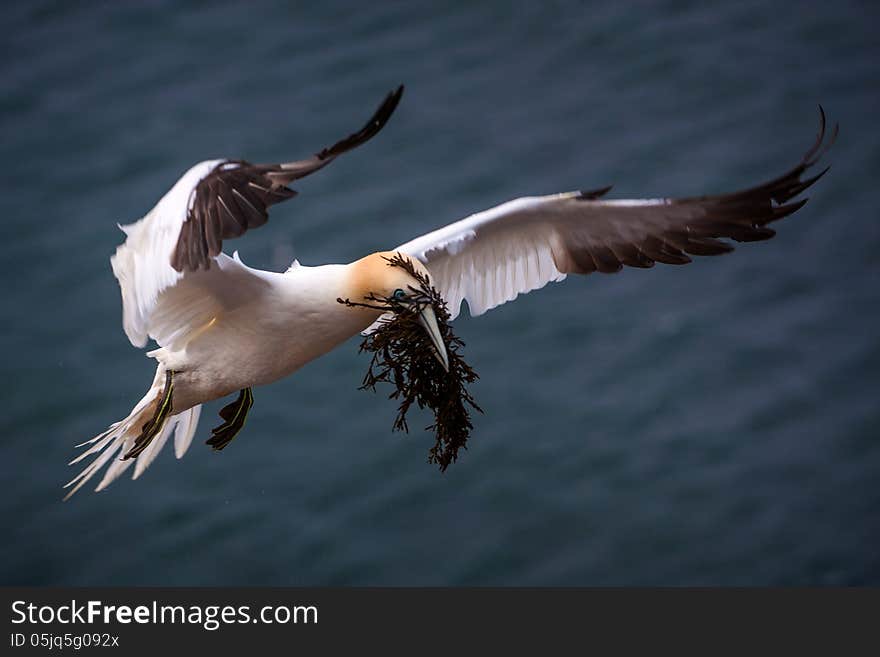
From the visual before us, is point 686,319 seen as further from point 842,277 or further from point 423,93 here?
point 423,93

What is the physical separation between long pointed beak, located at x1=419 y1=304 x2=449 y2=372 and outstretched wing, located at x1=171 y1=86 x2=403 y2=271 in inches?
18.2

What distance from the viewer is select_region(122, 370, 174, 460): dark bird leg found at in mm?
3578

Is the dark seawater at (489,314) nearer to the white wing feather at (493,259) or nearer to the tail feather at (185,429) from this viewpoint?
the tail feather at (185,429)

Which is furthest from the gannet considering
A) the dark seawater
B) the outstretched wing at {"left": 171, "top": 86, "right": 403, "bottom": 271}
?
the dark seawater

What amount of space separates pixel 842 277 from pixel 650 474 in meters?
1.89

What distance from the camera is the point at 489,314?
25.7ft

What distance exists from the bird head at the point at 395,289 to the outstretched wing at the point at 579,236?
37 cm

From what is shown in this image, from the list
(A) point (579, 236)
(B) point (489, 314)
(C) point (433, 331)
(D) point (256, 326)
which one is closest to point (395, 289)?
(C) point (433, 331)

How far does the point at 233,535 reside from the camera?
699 cm

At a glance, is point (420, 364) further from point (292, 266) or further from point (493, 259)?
point (493, 259)

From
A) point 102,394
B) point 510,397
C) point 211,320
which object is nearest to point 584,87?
point 510,397

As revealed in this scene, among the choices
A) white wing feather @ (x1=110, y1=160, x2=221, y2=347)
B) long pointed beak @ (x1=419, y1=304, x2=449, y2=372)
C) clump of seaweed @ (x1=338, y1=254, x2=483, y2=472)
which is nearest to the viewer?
white wing feather @ (x1=110, y1=160, x2=221, y2=347)

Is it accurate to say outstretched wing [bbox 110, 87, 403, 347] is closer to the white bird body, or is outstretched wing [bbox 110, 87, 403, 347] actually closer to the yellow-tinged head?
the white bird body

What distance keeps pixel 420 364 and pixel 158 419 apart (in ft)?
2.54
